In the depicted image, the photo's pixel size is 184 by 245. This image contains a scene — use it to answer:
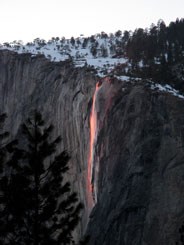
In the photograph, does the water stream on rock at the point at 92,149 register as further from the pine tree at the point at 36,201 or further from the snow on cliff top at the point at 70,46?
the snow on cliff top at the point at 70,46

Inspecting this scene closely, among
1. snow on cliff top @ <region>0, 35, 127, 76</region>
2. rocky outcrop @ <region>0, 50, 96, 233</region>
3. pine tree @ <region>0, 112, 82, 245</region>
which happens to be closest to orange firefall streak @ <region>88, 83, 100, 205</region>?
rocky outcrop @ <region>0, 50, 96, 233</region>

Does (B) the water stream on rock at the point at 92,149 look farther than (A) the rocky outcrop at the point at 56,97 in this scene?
No

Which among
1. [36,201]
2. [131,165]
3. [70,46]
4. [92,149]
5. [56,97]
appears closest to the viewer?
[36,201]

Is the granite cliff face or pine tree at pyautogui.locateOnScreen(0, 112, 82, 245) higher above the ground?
pine tree at pyautogui.locateOnScreen(0, 112, 82, 245)

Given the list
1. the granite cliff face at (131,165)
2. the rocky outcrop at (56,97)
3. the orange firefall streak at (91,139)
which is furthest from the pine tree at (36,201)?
the rocky outcrop at (56,97)

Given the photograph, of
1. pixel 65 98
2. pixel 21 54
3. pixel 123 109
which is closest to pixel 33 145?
pixel 123 109

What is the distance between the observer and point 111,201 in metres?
38.5

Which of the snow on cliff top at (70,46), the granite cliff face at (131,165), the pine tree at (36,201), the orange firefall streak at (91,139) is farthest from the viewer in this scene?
the snow on cliff top at (70,46)

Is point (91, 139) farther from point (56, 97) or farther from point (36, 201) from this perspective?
point (36, 201)

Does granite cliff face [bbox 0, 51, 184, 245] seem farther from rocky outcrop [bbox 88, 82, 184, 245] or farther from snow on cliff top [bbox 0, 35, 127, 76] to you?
Answer: snow on cliff top [bbox 0, 35, 127, 76]

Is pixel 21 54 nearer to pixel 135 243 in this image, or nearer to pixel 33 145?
pixel 135 243

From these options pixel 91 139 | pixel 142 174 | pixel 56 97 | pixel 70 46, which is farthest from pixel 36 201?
pixel 70 46

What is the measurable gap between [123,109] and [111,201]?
25.6ft

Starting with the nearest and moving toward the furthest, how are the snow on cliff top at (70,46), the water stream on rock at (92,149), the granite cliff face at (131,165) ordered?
the granite cliff face at (131,165), the water stream on rock at (92,149), the snow on cliff top at (70,46)
